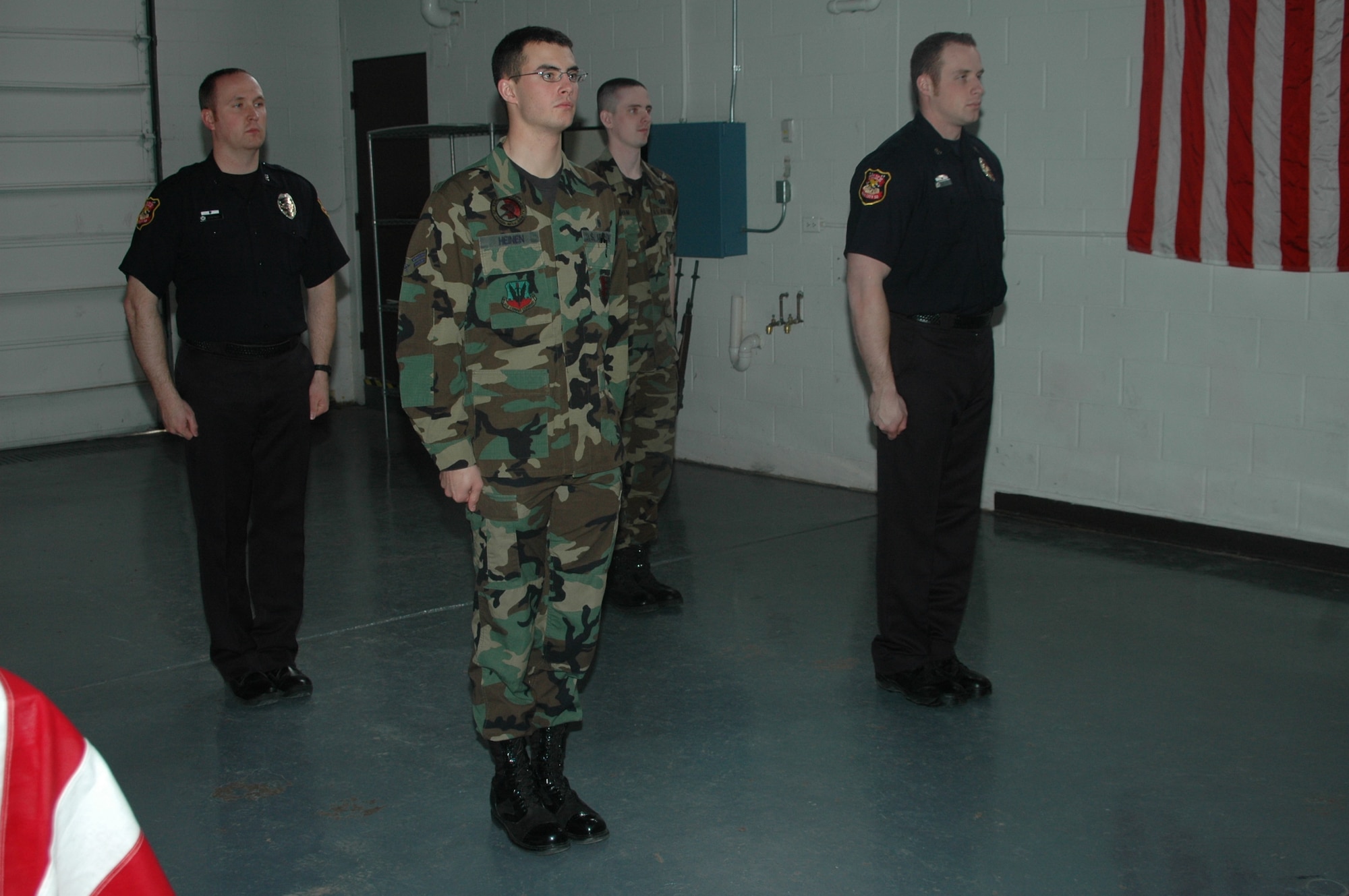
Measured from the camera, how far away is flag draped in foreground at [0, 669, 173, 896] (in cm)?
104

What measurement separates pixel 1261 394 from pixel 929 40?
235 cm

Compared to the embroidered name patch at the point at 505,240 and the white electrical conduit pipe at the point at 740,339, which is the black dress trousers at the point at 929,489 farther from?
the white electrical conduit pipe at the point at 740,339

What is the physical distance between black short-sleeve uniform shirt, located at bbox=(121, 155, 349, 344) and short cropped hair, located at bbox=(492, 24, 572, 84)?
4.08 feet

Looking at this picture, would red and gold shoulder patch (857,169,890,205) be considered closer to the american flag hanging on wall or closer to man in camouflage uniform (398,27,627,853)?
man in camouflage uniform (398,27,627,853)

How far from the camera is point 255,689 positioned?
3643 mm

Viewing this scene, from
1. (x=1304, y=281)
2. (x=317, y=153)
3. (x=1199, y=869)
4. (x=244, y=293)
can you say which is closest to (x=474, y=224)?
(x=244, y=293)

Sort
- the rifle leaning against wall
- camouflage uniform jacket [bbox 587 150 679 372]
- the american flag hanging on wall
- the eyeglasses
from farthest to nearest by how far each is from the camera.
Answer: the rifle leaning against wall < the american flag hanging on wall < camouflage uniform jacket [bbox 587 150 679 372] < the eyeglasses

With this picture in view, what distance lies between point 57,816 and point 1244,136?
484 centimetres

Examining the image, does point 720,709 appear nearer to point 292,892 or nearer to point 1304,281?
point 292,892

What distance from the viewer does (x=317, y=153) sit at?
353 inches

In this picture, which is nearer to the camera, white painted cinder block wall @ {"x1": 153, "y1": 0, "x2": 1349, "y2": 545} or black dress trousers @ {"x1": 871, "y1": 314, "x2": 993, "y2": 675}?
black dress trousers @ {"x1": 871, "y1": 314, "x2": 993, "y2": 675}

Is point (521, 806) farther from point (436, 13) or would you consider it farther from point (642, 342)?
point (436, 13)

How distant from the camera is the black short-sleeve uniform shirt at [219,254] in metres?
3.47

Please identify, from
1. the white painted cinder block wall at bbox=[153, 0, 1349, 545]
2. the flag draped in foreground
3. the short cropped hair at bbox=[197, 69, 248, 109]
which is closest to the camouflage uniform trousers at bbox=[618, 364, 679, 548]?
the short cropped hair at bbox=[197, 69, 248, 109]
